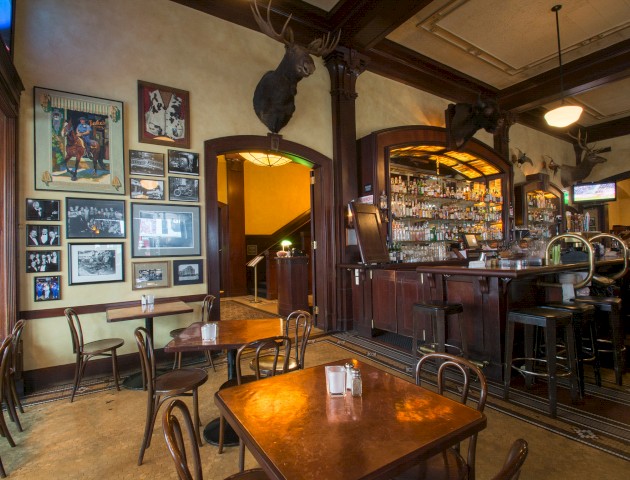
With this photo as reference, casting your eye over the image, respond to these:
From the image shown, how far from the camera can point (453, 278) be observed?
4078mm

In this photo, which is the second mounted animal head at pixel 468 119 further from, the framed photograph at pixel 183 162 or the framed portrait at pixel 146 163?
the framed portrait at pixel 146 163

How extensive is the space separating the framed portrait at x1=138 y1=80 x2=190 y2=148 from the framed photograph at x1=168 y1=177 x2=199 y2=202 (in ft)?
1.49

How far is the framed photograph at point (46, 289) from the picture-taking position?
3.77 metres

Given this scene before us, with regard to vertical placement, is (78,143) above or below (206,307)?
above

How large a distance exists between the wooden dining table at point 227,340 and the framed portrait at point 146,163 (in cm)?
221

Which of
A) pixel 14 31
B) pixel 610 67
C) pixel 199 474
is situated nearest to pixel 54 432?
pixel 199 474

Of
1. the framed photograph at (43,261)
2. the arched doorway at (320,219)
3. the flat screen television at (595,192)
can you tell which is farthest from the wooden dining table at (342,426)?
the flat screen television at (595,192)

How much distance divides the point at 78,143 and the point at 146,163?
720 millimetres

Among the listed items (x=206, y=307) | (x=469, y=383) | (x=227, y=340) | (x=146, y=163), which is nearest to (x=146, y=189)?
(x=146, y=163)

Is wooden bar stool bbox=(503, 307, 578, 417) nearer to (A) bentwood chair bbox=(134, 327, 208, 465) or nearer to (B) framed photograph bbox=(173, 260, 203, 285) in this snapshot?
(A) bentwood chair bbox=(134, 327, 208, 465)

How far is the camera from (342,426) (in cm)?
136

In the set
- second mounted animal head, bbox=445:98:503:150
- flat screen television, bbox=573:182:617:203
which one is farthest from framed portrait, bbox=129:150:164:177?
flat screen television, bbox=573:182:617:203

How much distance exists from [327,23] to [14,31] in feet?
13.2

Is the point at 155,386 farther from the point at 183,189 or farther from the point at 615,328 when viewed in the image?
the point at 615,328
